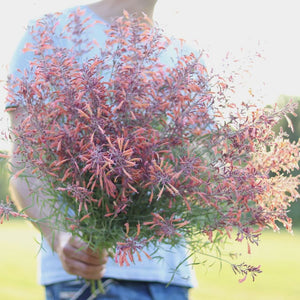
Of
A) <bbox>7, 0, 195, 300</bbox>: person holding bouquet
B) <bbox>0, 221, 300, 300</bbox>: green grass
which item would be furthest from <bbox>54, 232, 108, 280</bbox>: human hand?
<bbox>0, 221, 300, 300</bbox>: green grass

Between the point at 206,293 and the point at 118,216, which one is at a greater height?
the point at 118,216

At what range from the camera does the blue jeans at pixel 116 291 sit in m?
2.19

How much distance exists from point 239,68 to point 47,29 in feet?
2.47

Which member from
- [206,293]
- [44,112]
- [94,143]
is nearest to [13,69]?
[44,112]

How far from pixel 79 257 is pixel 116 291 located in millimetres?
335

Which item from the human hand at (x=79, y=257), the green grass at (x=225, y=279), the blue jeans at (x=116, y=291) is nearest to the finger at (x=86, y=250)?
the human hand at (x=79, y=257)

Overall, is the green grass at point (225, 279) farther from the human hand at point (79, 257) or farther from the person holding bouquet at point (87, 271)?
the human hand at point (79, 257)

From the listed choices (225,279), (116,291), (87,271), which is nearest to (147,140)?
(87,271)

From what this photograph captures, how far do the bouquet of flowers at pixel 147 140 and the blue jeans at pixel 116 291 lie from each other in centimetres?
56

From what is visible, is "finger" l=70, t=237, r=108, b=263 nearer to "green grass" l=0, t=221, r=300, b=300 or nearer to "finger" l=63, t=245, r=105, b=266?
"finger" l=63, t=245, r=105, b=266

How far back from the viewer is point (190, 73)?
5.10 ft

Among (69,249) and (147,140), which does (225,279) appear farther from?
(147,140)

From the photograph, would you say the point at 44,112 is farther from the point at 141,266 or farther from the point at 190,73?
the point at 141,266

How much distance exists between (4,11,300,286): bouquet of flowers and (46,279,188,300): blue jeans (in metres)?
0.56
